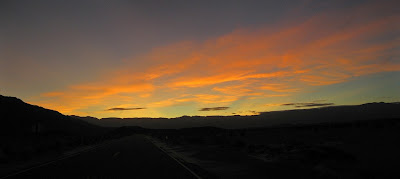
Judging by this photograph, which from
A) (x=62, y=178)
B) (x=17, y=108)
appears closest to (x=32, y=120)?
(x=17, y=108)

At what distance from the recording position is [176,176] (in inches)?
446

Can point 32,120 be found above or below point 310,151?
above

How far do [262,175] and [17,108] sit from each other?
141 m

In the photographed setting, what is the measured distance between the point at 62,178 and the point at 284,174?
870 centimetres

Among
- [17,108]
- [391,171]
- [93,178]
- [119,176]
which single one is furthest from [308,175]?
[17,108]

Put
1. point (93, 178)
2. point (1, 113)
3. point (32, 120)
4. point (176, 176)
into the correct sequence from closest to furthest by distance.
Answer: point (93, 178)
point (176, 176)
point (1, 113)
point (32, 120)

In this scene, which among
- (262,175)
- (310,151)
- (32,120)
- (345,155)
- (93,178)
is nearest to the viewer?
(93,178)

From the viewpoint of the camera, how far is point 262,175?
12.1 meters

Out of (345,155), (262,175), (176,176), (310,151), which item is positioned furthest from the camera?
(310,151)

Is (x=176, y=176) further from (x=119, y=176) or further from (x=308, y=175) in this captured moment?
(x=308, y=175)

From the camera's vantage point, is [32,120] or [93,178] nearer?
[93,178]

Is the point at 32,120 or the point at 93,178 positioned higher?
the point at 32,120

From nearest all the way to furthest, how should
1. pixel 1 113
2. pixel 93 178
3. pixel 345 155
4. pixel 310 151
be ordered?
1. pixel 93 178
2. pixel 345 155
3. pixel 310 151
4. pixel 1 113

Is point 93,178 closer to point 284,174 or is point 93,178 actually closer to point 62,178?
point 62,178
